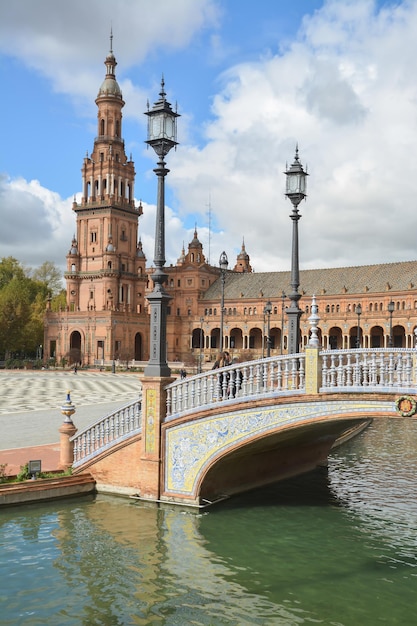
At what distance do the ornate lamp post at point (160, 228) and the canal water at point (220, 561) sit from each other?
3344 millimetres

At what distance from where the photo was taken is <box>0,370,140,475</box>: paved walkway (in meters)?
17.8

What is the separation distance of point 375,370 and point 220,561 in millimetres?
4507

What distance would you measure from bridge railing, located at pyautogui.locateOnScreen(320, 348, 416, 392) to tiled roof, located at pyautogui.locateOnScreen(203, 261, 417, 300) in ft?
235

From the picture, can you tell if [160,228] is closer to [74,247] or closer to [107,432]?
[107,432]

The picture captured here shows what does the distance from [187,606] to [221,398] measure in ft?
17.4

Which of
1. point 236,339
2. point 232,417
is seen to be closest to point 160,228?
point 232,417

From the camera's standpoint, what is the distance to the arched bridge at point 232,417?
1238 cm

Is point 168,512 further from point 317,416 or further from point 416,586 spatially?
point 416,586

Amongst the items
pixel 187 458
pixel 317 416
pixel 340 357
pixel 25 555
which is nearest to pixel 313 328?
pixel 340 357

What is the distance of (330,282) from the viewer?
299 feet

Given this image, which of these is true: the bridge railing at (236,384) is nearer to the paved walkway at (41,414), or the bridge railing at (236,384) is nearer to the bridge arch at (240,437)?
the bridge arch at (240,437)

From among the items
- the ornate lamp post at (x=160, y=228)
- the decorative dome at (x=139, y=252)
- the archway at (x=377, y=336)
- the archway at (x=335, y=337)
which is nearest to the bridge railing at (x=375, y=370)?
the ornate lamp post at (x=160, y=228)

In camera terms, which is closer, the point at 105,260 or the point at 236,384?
the point at 236,384

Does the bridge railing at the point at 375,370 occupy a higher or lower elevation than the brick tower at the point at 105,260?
lower
